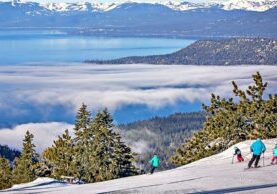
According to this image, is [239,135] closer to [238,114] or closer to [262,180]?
[238,114]

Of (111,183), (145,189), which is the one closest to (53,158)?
(111,183)

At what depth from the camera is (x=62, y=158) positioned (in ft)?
252

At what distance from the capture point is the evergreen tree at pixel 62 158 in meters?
73.8

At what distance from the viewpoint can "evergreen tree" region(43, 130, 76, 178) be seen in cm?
7375

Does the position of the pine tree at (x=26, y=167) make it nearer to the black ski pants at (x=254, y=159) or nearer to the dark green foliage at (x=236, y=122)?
the dark green foliage at (x=236, y=122)

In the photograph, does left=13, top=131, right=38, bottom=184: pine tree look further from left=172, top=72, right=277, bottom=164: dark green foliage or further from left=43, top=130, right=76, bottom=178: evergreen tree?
left=172, top=72, right=277, bottom=164: dark green foliage

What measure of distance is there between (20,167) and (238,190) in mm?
50204

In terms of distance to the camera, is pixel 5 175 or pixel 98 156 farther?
pixel 5 175

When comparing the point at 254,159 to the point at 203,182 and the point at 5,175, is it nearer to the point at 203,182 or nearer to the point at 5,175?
the point at 203,182

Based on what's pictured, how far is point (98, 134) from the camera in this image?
70312 mm

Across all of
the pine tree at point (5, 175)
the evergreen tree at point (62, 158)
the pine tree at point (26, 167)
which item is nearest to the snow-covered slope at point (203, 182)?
the evergreen tree at point (62, 158)

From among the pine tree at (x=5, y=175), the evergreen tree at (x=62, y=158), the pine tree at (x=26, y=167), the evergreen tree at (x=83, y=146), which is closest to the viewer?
the evergreen tree at (x=83, y=146)

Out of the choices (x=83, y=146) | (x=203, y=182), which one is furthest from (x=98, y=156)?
(x=203, y=182)

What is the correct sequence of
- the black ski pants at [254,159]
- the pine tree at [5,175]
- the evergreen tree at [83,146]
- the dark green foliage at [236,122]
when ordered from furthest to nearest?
the pine tree at [5,175]
the evergreen tree at [83,146]
the dark green foliage at [236,122]
the black ski pants at [254,159]
